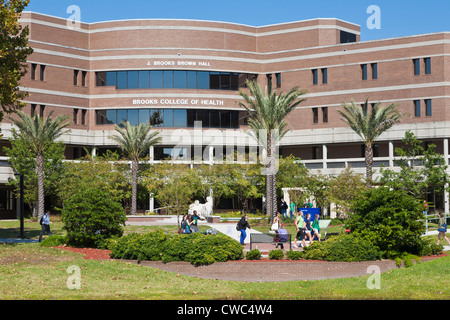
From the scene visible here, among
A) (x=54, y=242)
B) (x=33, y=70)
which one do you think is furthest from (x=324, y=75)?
(x=54, y=242)

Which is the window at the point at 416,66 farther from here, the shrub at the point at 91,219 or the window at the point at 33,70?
the shrub at the point at 91,219

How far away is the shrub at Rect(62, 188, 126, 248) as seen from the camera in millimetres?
26516

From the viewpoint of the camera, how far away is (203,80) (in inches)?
2485

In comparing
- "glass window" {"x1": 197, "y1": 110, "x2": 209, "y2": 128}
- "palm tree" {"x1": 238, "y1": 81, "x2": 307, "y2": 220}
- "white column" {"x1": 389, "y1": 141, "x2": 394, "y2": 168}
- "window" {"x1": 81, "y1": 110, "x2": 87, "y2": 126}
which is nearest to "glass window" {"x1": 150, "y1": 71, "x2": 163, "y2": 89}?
"glass window" {"x1": 197, "y1": 110, "x2": 209, "y2": 128}

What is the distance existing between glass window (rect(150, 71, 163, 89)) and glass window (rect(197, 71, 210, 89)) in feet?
12.0

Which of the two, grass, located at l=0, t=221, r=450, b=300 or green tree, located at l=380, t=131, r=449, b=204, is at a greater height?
green tree, located at l=380, t=131, r=449, b=204

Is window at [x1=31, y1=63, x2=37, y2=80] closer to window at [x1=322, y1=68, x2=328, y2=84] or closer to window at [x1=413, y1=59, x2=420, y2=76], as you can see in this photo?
window at [x1=322, y1=68, x2=328, y2=84]

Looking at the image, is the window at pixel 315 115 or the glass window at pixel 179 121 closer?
the glass window at pixel 179 121

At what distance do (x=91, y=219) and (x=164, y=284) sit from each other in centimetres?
743

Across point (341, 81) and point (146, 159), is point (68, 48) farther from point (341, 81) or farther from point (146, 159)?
point (341, 81)

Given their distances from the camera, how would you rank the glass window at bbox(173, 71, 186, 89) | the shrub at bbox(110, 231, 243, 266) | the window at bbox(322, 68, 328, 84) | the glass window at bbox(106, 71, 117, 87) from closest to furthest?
the shrub at bbox(110, 231, 243, 266) → the window at bbox(322, 68, 328, 84) → the glass window at bbox(173, 71, 186, 89) → the glass window at bbox(106, 71, 117, 87)

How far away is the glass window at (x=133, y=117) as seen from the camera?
61.9 metres

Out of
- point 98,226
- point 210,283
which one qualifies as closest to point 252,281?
point 210,283

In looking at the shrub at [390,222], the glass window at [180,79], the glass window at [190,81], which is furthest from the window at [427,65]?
the shrub at [390,222]
